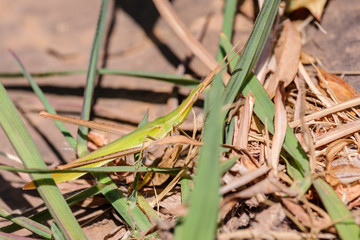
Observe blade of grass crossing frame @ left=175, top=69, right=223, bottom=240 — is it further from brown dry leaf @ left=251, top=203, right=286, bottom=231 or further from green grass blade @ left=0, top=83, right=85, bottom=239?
green grass blade @ left=0, top=83, right=85, bottom=239

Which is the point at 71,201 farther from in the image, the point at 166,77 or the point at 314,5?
the point at 314,5

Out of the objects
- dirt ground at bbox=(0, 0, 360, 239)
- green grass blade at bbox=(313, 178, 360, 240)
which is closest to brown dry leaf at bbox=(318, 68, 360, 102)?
dirt ground at bbox=(0, 0, 360, 239)

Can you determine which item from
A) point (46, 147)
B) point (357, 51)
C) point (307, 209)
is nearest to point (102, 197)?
point (46, 147)

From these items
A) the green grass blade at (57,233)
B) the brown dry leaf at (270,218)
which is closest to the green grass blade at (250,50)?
the brown dry leaf at (270,218)

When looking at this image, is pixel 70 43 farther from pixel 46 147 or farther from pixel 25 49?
pixel 46 147

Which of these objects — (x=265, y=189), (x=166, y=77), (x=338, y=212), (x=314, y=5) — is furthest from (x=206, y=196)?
(x=314, y=5)

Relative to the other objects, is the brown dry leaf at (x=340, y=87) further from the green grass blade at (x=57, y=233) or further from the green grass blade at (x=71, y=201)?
the green grass blade at (x=57, y=233)
